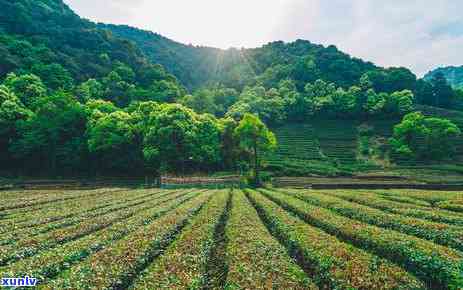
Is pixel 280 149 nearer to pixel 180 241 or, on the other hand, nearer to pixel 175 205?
pixel 175 205

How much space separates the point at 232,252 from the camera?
1416cm

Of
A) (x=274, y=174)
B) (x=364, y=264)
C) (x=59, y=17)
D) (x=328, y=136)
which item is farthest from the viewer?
(x=59, y=17)

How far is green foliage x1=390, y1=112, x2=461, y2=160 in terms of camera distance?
Result: 86375 millimetres

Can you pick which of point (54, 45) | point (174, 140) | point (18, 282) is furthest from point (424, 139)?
point (54, 45)

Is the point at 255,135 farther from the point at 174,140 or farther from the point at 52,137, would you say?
the point at 52,137

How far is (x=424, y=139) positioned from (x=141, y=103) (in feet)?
276

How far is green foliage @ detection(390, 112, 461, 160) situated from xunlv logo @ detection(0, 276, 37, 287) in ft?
307

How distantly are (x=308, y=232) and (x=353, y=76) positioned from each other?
163 m

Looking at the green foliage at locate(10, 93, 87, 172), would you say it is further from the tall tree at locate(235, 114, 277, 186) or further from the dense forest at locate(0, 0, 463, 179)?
the tall tree at locate(235, 114, 277, 186)

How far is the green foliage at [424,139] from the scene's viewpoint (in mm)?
86375

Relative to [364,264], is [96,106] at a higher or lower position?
higher

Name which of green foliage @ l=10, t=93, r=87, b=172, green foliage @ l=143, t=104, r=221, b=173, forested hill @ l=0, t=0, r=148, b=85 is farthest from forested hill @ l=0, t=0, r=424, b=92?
green foliage @ l=143, t=104, r=221, b=173

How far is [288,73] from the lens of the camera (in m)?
170

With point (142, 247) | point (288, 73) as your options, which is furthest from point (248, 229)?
point (288, 73)
